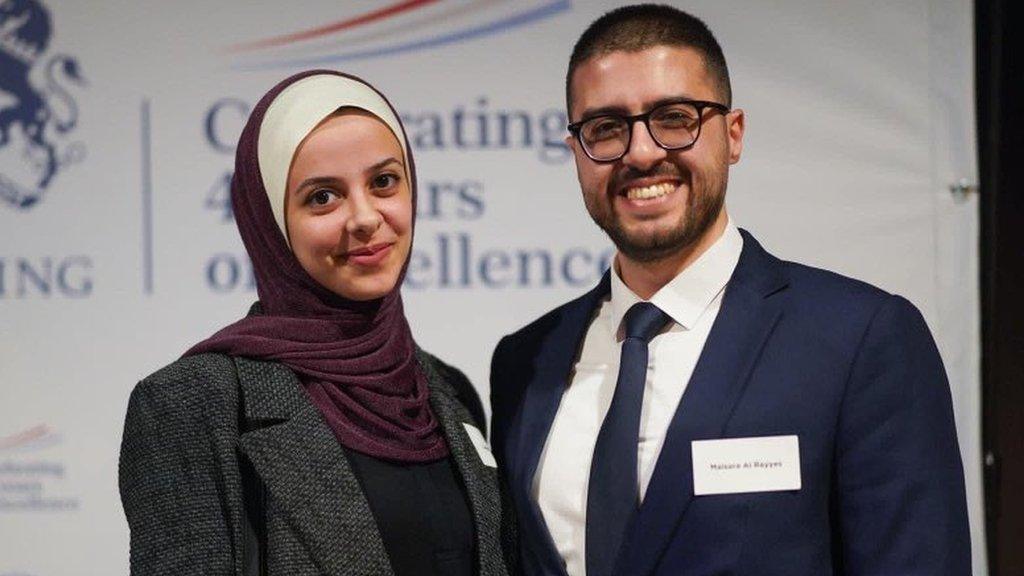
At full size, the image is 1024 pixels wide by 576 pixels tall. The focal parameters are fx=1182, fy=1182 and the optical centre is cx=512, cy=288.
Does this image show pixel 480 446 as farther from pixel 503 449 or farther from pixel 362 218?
pixel 362 218

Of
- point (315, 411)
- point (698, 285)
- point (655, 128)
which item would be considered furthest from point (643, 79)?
point (315, 411)

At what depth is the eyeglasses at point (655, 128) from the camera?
5.91 feet

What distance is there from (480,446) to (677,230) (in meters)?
0.48

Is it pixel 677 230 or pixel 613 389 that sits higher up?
pixel 677 230

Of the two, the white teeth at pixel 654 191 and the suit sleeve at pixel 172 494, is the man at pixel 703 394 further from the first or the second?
the suit sleeve at pixel 172 494

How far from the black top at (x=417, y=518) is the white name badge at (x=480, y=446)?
0.33 feet

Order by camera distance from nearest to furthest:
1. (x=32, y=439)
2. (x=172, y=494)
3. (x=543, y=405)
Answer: (x=172, y=494) < (x=543, y=405) < (x=32, y=439)

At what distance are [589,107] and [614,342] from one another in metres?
0.39

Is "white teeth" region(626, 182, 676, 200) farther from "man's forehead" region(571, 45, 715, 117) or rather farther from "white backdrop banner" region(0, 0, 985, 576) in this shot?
"white backdrop banner" region(0, 0, 985, 576)

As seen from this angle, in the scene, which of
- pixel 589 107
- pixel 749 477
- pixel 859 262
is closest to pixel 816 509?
pixel 749 477

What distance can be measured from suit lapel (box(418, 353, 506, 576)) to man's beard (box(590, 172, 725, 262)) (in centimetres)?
39

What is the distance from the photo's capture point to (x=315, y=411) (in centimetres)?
175

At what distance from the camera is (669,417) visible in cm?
178

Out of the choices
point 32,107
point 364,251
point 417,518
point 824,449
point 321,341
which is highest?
point 32,107
